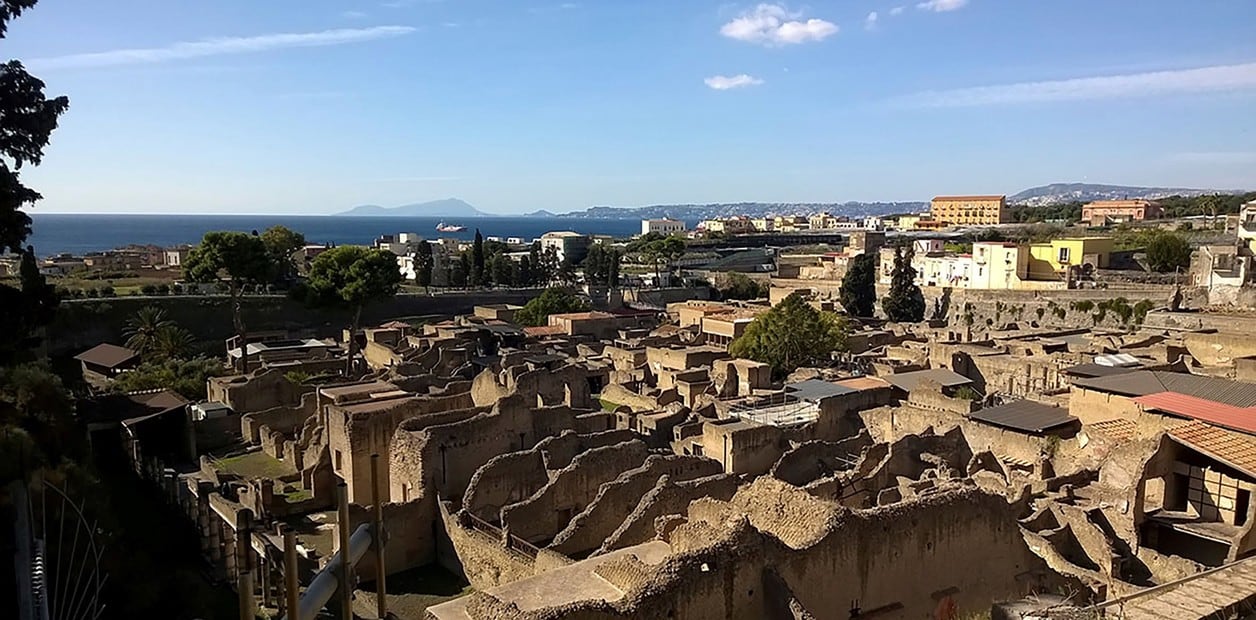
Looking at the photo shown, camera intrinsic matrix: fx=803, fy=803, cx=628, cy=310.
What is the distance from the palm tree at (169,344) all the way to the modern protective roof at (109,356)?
1.06m

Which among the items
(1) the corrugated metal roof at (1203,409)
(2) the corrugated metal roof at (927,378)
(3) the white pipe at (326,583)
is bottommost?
(2) the corrugated metal roof at (927,378)

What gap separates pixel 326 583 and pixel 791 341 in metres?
35.0

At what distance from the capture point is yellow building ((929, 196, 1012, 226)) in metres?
143

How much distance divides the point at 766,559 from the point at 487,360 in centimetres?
2648

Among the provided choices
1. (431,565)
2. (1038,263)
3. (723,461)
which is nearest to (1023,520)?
(723,461)

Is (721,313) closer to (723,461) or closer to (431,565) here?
(723,461)

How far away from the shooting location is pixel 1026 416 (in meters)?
22.1

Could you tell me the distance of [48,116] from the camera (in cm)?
1222

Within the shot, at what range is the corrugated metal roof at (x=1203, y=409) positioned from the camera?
59.6 feet

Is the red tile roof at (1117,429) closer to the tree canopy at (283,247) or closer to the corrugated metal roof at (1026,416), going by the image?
the corrugated metal roof at (1026,416)

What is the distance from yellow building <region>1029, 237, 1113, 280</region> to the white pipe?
64093 millimetres

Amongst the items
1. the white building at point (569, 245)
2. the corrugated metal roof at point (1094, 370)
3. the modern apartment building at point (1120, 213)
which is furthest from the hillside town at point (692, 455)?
the white building at point (569, 245)

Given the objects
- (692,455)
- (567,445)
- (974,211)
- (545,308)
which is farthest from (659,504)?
(974,211)

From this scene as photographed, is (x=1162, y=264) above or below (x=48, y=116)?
below
